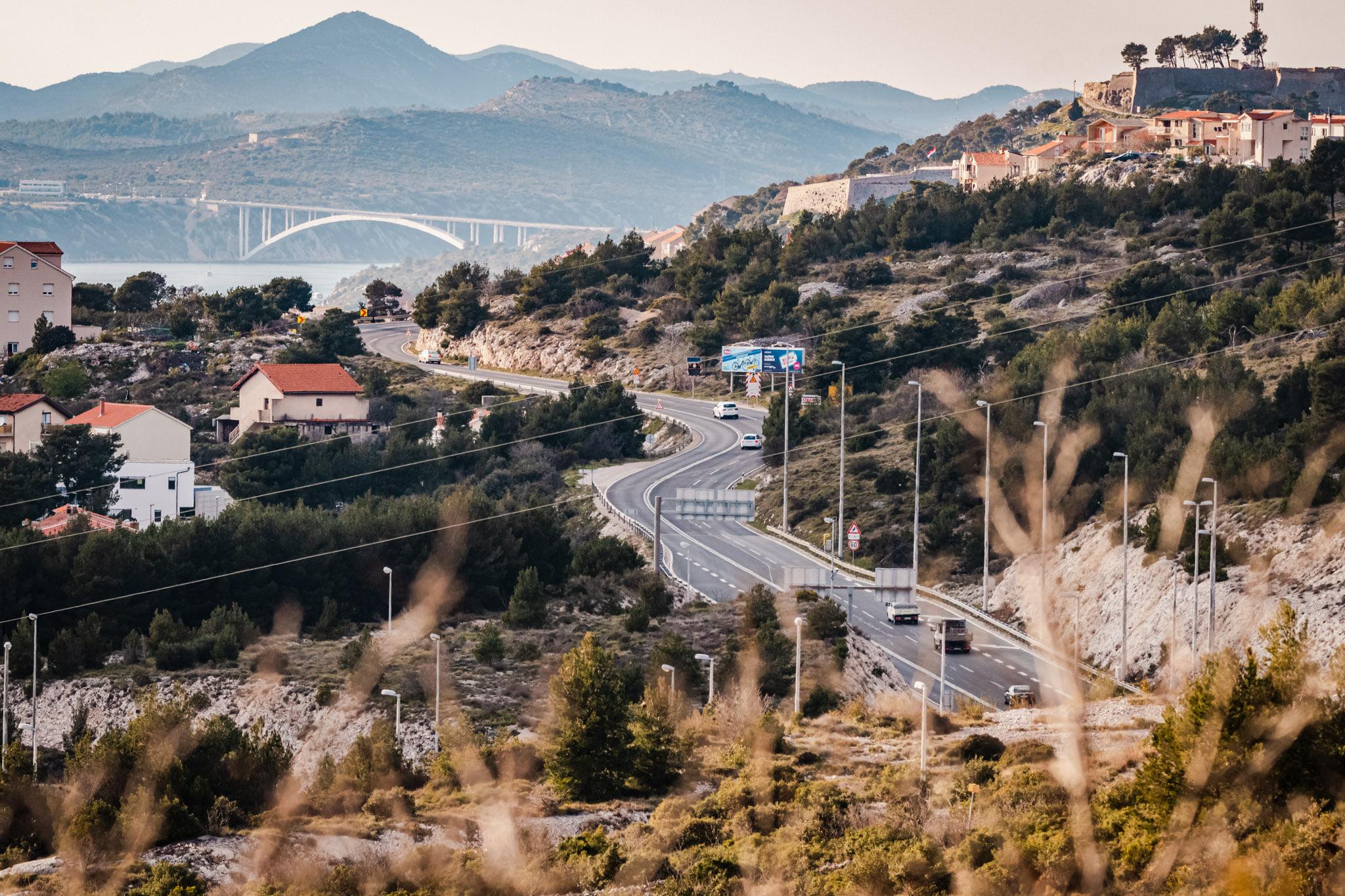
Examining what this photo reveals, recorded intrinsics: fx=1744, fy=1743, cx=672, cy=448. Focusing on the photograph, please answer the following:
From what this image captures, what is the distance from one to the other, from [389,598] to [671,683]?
11.5 m

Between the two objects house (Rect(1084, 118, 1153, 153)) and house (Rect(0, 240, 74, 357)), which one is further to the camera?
house (Rect(1084, 118, 1153, 153))

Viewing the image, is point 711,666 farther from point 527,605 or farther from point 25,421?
point 25,421

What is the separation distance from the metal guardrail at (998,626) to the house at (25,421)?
36.0 metres

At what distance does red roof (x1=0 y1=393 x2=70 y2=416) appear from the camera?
7244 cm

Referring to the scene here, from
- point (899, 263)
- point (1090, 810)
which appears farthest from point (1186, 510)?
point (899, 263)

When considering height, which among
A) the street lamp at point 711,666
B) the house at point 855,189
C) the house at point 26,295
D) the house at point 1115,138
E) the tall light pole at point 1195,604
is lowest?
the street lamp at point 711,666

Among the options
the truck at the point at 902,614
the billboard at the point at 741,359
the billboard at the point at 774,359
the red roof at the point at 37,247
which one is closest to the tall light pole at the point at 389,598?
the truck at the point at 902,614

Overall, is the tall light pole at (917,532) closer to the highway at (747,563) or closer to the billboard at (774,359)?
the highway at (747,563)

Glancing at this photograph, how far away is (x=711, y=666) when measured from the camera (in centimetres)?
3491

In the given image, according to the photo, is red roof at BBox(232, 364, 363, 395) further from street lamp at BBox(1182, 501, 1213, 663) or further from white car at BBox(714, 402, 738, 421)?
street lamp at BBox(1182, 501, 1213, 663)

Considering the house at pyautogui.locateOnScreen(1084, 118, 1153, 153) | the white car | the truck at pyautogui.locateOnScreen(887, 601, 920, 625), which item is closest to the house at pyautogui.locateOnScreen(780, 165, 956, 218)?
the house at pyautogui.locateOnScreen(1084, 118, 1153, 153)

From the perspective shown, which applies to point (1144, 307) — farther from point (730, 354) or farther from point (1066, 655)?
point (1066, 655)

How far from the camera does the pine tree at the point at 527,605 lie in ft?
137

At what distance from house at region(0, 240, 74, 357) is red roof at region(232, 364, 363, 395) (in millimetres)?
23443
